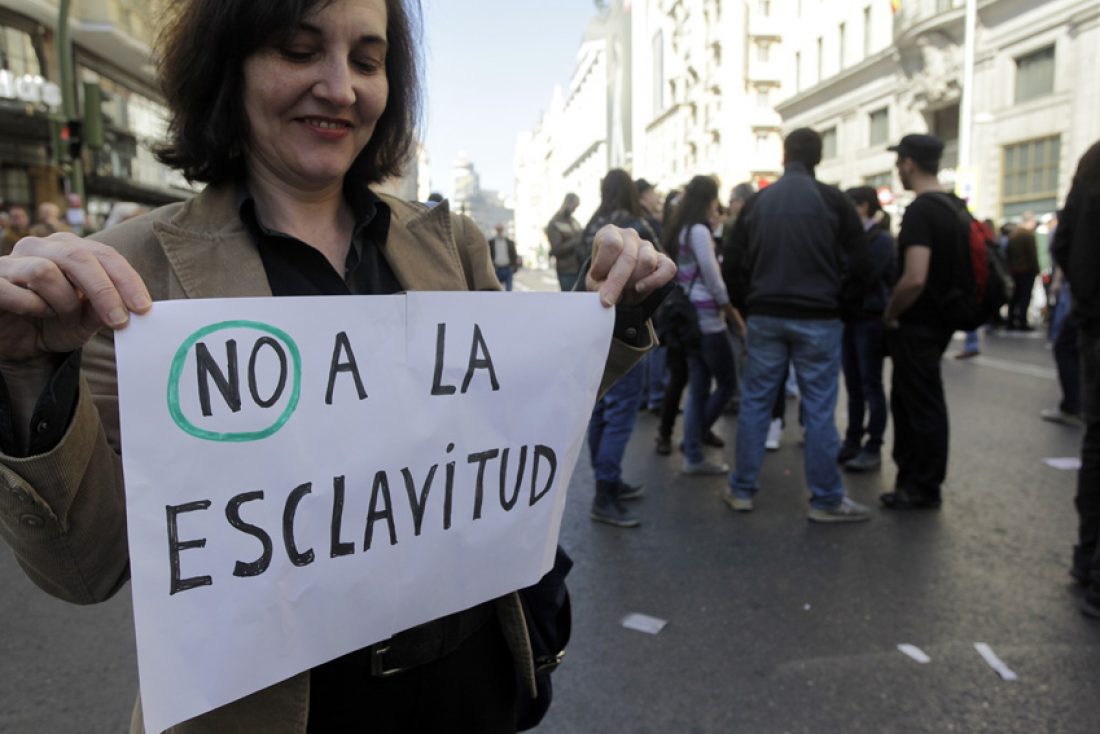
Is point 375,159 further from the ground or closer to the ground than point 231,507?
further from the ground

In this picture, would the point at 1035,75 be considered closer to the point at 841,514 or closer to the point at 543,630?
the point at 841,514

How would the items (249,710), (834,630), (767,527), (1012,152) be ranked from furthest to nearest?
1. (1012,152)
2. (767,527)
3. (834,630)
4. (249,710)

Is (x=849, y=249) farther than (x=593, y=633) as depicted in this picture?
Yes

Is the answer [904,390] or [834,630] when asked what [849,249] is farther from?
[834,630]

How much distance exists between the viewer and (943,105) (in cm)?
2647

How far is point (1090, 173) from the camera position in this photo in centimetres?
335

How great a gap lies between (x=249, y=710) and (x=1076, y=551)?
11.7 ft

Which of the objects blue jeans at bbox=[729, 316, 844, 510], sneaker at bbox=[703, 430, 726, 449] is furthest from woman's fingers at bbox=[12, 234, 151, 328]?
sneaker at bbox=[703, 430, 726, 449]

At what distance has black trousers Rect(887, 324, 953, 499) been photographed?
4477mm

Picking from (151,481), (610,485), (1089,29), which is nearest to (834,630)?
(610,485)

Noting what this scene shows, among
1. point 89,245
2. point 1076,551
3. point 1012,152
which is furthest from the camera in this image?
point 1012,152

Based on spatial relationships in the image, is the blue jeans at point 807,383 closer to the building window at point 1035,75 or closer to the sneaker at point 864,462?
the sneaker at point 864,462

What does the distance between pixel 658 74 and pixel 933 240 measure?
6670 cm

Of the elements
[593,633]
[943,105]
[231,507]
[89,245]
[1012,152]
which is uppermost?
[943,105]
